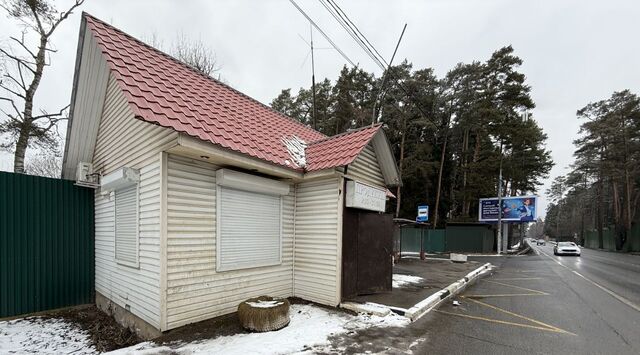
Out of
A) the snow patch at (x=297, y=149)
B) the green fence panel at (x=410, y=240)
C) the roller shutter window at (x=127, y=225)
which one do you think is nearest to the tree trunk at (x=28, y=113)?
the roller shutter window at (x=127, y=225)

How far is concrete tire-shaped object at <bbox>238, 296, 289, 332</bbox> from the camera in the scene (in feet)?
15.9

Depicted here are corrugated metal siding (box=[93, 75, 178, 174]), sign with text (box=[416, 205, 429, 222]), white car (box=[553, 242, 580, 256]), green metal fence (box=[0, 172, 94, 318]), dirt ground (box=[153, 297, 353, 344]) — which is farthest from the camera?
white car (box=[553, 242, 580, 256])

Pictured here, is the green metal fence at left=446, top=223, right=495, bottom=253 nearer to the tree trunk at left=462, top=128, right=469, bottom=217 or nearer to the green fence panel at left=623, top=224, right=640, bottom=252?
the tree trunk at left=462, top=128, right=469, bottom=217

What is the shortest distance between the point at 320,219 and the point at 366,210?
1273 mm

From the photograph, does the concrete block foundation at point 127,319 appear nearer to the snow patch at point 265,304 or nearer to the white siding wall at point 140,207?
the white siding wall at point 140,207

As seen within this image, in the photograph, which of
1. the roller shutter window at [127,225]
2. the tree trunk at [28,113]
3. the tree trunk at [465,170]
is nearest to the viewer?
the roller shutter window at [127,225]

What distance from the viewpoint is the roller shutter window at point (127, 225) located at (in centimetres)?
553

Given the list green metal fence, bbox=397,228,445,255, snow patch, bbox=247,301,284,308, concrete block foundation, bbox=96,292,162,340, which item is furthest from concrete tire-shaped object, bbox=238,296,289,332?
green metal fence, bbox=397,228,445,255

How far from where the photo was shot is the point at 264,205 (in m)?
6.46

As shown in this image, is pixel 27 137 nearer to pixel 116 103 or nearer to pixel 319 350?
pixel 116 103

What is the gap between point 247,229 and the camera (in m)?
6.05

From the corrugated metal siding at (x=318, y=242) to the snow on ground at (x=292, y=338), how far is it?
709 millimetres

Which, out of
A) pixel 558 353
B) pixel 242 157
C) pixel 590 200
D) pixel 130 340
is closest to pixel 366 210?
pixel 242 157

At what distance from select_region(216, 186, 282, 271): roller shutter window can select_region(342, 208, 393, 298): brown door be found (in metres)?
1.56
